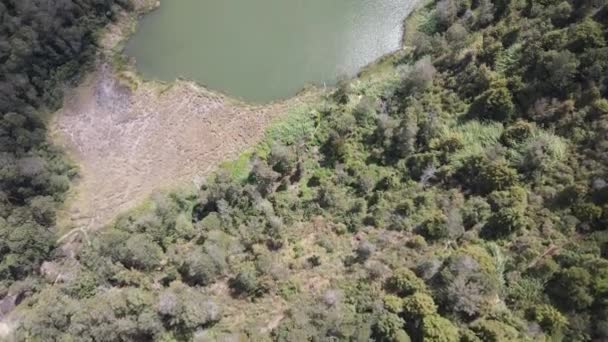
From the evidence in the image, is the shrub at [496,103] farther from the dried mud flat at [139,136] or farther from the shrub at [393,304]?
the dried mud flat at [139,136]

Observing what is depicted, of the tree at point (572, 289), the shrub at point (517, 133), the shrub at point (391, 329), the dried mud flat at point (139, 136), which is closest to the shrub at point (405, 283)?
the shrub at point (391, 329)

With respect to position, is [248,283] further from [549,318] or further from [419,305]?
[549,318]

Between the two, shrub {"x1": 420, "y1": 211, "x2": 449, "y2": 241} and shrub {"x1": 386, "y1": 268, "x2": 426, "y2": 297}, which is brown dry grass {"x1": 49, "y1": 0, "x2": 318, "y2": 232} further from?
shrub {"x1": 386, "y1": 268, "x2": 426, "y2": 297}

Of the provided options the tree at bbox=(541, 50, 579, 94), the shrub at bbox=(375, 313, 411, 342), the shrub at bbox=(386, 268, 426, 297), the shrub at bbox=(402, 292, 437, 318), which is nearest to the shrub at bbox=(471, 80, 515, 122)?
the tree at bbox=(541, 50, 579, 94)

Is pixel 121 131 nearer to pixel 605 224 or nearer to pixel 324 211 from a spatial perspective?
pixel 324 211

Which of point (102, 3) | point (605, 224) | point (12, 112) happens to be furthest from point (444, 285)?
point (102, 3)

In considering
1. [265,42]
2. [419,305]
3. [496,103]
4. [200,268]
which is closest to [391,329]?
[419,305]
